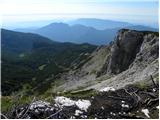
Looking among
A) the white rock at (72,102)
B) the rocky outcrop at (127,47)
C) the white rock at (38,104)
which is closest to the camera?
the white rock at (38,104)

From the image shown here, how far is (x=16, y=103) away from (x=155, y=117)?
22.3ft

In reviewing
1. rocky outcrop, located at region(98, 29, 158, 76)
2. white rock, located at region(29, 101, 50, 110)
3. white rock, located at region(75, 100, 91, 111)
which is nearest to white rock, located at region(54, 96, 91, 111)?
white rock, located at region(75, 100, 91, 111)

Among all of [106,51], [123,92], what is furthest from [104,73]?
[123,92]

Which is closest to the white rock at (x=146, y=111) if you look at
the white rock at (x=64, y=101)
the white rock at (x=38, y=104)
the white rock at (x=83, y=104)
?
the white rock at (x=83, y=104)

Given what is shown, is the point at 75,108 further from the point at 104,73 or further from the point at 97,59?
the point at 97,59

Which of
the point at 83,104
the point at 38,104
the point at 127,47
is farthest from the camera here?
the point at 127,47

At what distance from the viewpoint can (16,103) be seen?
17891mm

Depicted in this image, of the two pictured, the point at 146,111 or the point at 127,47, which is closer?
the point at 146,111

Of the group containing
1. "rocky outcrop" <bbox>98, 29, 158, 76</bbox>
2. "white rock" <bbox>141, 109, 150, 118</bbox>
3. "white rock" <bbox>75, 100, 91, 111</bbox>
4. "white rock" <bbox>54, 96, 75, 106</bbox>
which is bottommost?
"rocky outcrop" <bbox>98, 29, 158, 76</bbox>

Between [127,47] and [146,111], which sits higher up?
[146,111]

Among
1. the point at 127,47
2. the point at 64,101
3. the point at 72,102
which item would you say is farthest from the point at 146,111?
the point at 127,47

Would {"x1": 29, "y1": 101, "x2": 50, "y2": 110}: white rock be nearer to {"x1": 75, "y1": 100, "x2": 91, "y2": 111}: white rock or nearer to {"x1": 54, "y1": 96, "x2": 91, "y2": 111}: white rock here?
{"x1": 54, "y1": 96, "x2": 91, "y2": 111}: white rock

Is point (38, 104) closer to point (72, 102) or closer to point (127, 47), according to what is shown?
point (72, 102)

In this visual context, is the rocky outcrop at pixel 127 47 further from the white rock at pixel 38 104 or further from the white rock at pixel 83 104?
the white rock at pixel 38 104
